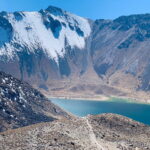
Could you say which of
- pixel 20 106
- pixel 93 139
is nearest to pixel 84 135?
pixel 93 139

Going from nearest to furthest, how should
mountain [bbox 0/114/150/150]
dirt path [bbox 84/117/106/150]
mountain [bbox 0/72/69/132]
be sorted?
mountain [bbox 0/114/150/150] → dirt path [bbox 84/117/106/150] → mountain [bbox 0/72/69/132]

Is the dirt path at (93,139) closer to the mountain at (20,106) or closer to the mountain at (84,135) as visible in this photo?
the mountain at (84,135)

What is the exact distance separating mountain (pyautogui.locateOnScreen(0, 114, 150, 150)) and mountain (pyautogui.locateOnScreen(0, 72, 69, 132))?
4974 cm

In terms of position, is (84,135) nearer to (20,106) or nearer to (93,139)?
(93,139)

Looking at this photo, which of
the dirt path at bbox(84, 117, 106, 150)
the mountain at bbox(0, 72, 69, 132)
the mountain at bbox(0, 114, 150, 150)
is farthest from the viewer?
the mountain at bbox(0, 72, 69, 132)

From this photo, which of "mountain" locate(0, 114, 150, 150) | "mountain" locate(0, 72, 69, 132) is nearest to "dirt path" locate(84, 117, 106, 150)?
"mountain" locate(0, 114, 150, 150)

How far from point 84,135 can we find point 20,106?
218 feet

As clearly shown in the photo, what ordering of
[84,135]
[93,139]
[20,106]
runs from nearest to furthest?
[93,139], [84,135], [20,106]

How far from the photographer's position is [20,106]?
104062mm

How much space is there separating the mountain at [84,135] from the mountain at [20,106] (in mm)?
49744

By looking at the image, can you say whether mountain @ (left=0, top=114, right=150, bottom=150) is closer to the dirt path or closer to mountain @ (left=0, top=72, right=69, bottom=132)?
the dirt path

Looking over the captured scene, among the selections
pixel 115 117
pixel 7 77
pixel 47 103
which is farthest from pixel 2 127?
pixel 115 117

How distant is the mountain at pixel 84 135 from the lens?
37.3 metres

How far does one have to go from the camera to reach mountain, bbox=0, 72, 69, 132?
94494 mm
